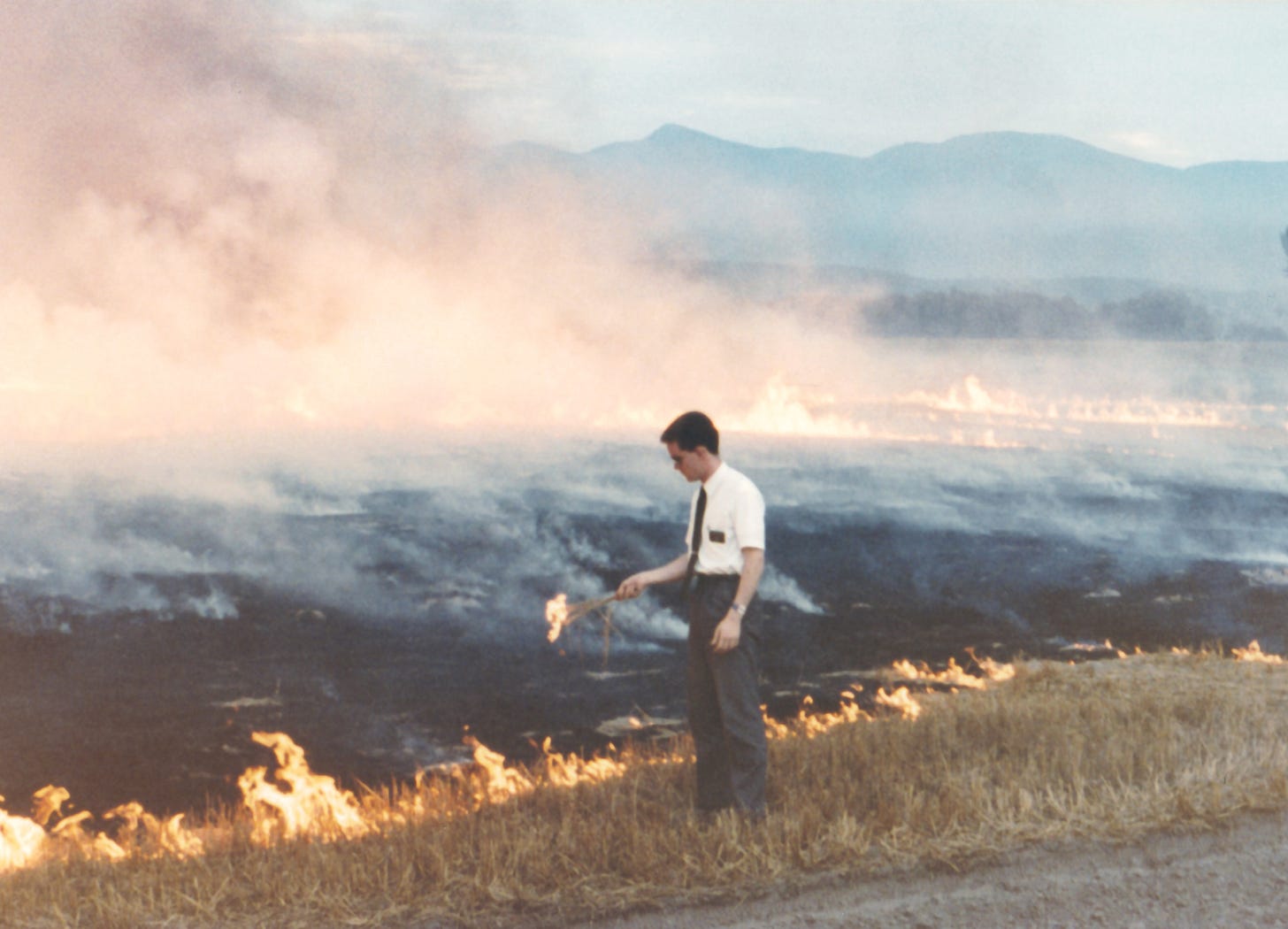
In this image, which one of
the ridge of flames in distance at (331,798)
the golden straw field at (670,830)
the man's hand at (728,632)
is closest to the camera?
the golden straw field at (670,830)

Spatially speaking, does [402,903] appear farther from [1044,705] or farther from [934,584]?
[934,584]

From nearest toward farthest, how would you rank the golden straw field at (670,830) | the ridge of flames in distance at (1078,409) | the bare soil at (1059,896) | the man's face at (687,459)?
the bare soil at (1059,896) → the golden straw field at (670,830) → the man's face at (687,459) → the ridge of flames in distance at (1078,409)

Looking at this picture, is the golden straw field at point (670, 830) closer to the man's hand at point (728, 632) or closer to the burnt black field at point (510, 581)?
the man's hand at point (728, 632)

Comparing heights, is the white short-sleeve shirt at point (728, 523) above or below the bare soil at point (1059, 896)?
above

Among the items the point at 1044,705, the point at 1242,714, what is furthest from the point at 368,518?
the point at 1242,714

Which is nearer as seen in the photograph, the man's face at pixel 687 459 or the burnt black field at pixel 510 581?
the man's face at pixel 687 459

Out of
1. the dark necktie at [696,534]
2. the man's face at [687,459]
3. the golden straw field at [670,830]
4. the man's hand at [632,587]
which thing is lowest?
the golden straw field at [670,830]

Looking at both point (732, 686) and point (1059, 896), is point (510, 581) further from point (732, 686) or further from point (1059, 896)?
point (1059, 896)

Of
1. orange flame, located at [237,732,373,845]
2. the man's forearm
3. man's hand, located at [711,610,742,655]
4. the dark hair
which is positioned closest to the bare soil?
man's hand, located at [711,610,742,655]

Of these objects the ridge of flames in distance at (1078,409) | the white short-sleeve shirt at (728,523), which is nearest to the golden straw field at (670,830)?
the white short-sleeve shirt at (728,523)

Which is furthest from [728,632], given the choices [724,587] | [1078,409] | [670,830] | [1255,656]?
[1078,409]

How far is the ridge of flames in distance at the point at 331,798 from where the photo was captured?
505 cm

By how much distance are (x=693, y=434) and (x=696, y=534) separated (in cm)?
41

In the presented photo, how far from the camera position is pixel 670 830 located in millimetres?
4605
